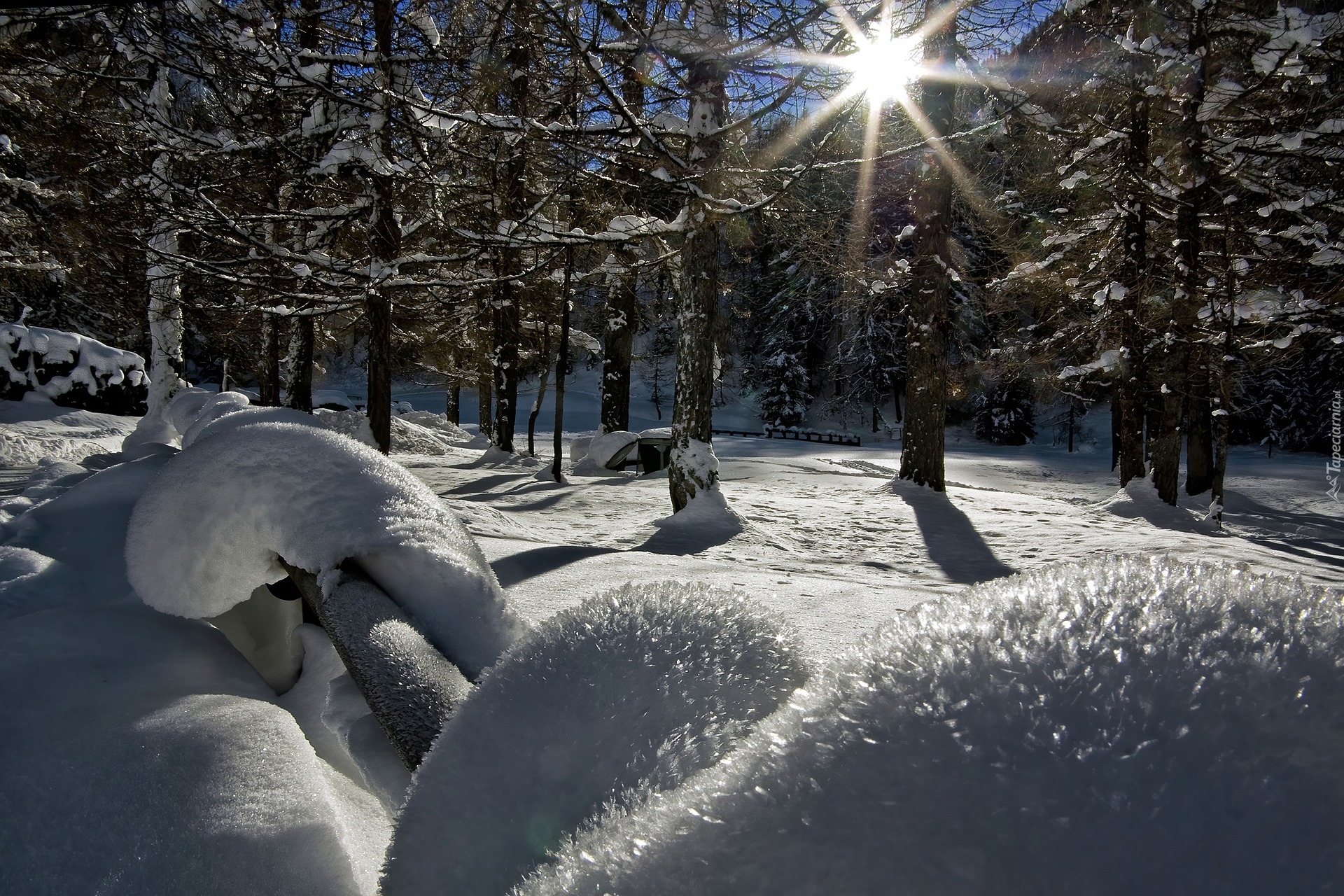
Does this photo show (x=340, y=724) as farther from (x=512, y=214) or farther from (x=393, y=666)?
(x=512, y=214)

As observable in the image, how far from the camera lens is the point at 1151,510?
9.65 meters

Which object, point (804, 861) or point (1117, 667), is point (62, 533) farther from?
point (1117, 667)

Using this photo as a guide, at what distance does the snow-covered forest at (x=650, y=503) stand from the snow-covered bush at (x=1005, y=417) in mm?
12992

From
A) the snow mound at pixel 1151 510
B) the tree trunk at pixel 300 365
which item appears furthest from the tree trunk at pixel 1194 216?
the tree trunk at pixel 300 365

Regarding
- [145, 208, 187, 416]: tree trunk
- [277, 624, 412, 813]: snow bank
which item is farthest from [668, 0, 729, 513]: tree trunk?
[145, 208, 187, 416]: tree trunk

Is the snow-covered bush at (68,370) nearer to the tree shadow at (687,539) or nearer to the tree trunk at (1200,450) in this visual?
the tree shadow at (687,539)

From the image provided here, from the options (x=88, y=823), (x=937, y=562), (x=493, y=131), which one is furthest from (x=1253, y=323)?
(x=88, y=823)

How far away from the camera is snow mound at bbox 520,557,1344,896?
1.62ft

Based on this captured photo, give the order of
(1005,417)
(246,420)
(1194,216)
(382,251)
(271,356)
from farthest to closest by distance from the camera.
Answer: (1005,417) → (271,356) → (1194,216) → (382,251) → (246,420)

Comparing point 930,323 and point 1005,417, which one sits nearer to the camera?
point 930,323

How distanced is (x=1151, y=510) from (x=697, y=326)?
701 cm

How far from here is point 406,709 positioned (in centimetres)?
129

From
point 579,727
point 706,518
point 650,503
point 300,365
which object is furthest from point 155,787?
point 300,365

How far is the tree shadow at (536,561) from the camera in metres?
3.46
